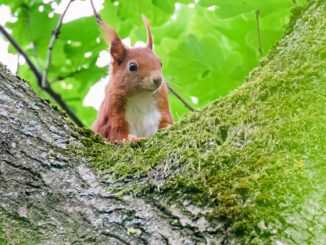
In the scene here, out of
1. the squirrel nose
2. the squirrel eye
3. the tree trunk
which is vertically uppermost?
the squirrel eye

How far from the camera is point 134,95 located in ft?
14.0

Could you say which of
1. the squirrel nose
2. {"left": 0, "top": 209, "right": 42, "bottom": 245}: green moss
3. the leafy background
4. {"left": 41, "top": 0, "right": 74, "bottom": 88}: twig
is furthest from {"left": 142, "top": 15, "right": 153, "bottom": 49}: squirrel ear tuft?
{"left": 0, "top": 209, "right": 42, "bottom": 245}: green moss

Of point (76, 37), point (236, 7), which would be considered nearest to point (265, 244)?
point (236, 7)

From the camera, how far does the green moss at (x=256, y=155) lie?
1842 millimetres

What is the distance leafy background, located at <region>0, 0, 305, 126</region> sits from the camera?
14.1 feet

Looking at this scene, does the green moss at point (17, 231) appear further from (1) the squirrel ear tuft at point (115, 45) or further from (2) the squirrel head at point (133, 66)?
(1) the squirrel ear tuft at point (115, 45)

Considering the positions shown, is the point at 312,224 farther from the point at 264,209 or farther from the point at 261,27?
the point at 261,27

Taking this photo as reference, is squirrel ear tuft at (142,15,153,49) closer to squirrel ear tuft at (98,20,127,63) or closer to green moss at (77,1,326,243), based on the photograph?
squirrel ear tuft at (98,20,127,63)

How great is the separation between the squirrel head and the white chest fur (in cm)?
7

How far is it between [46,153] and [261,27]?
265 cm

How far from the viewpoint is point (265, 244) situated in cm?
175

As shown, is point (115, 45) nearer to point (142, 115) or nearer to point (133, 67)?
point (133, 67)

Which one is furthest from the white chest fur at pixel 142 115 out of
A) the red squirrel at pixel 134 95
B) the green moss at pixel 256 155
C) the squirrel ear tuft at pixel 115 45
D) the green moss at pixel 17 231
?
the green moss at pixel 17 231

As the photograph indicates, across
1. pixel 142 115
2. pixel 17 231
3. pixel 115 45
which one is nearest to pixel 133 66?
pixel 115 45
